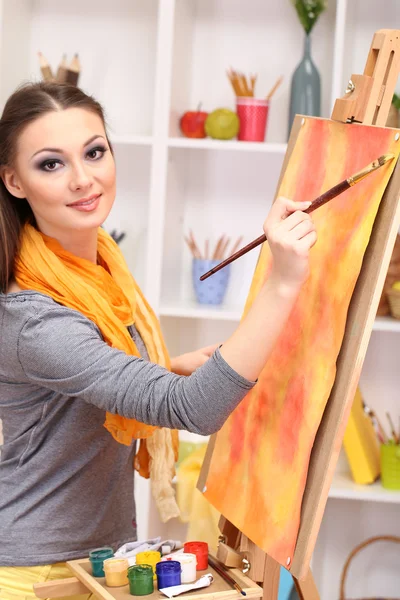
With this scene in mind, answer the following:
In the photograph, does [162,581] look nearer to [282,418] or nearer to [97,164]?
[282,418]

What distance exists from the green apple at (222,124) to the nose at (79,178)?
3.87 ft

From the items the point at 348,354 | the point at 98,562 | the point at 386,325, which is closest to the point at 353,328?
the point at 348,354

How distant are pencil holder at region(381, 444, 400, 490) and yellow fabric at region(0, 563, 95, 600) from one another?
1.28 meters

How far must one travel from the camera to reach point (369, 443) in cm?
255

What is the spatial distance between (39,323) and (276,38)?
170 centimetres

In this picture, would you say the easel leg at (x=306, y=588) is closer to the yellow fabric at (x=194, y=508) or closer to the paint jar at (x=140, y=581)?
the paint jar at (x=140, y=581)

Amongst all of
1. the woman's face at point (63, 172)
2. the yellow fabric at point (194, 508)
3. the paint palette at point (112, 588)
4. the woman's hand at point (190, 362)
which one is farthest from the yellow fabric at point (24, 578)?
the yellow fabric at point (194, 508)

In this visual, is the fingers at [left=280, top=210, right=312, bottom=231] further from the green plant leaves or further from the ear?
the green plant leaves

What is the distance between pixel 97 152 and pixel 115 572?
27.4 inches

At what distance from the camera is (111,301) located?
1.54 meters

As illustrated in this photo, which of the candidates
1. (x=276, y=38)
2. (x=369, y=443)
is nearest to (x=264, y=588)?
(x=369, y=443)

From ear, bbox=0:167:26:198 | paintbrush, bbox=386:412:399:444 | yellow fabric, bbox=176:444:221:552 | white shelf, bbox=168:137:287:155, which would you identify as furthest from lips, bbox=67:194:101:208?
paintbrush, bbox=386:412:399:444

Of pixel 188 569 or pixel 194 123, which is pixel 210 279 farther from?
pixel 188 569

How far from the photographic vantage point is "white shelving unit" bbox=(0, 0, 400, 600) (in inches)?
103
